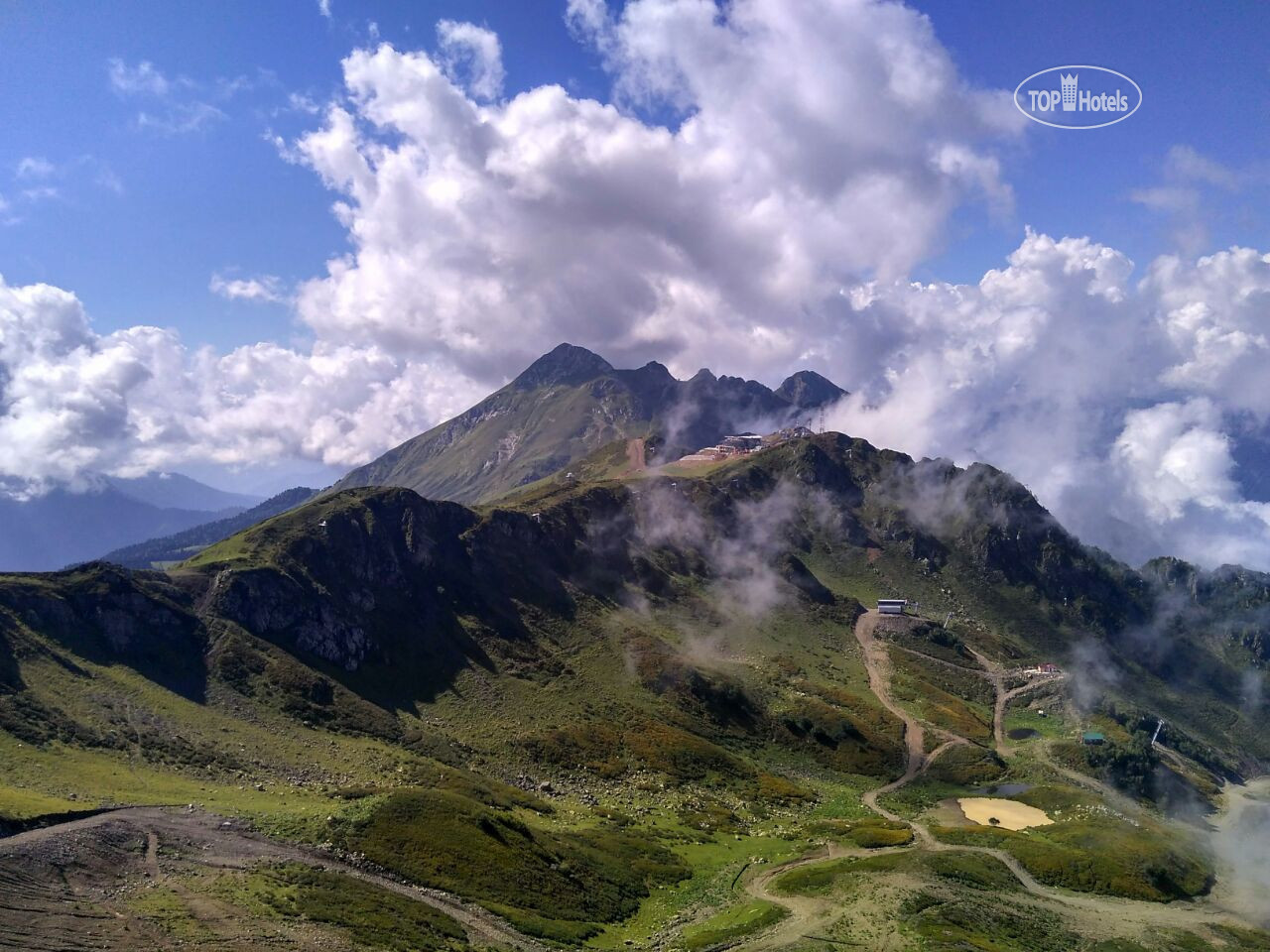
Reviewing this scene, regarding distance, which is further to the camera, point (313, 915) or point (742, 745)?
point (742, 745)

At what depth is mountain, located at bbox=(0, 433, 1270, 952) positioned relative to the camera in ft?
214

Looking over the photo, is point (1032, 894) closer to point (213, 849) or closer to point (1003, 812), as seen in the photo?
point (1003, 812)

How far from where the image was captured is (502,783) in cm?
11794

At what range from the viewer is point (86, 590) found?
127m

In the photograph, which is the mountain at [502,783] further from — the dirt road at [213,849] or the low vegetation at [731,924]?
the low vegetation at [731,924]

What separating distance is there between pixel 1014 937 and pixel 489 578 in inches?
5886

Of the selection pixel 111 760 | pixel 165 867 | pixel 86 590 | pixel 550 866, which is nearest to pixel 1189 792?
pixel 550 866

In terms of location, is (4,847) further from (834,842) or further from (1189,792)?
(1189,792)

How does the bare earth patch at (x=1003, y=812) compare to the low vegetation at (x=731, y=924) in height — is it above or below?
below

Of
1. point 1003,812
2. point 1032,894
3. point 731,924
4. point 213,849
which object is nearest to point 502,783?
point 731,924

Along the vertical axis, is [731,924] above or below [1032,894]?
above

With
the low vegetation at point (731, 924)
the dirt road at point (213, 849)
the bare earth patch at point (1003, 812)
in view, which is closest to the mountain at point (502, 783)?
the dirt road at point (213, 849)

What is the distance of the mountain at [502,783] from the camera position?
2569 inches

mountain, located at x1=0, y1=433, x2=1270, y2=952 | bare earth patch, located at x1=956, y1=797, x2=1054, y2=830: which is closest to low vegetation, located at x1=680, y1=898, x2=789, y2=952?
mountain, located at x1=0, y1=433, x2=1270, y2=952
